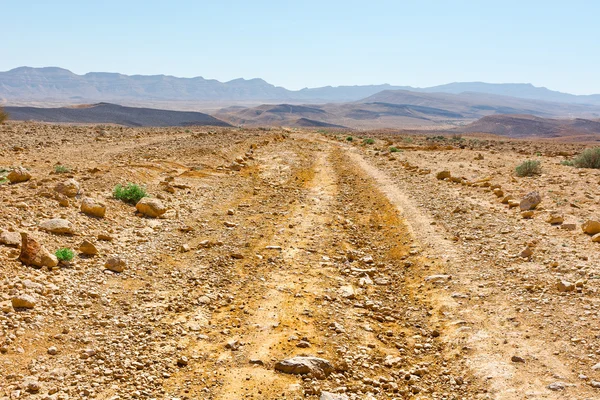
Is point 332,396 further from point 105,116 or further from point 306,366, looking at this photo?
point 105,116

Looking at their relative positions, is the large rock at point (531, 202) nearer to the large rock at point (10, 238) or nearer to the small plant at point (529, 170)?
the small plant at point (529, 170)

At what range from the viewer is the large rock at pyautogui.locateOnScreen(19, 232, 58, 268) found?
655 centimetres

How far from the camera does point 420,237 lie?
10.0 metres

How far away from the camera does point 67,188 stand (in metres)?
9.66

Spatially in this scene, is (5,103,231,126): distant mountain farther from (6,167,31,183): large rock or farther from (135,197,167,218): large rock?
(135,197,167,218): large rock

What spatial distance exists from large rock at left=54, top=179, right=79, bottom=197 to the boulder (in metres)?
2.56

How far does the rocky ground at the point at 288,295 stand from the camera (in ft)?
16.2

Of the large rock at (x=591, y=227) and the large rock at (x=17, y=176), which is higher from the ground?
the large rock at (x=17, y=176)

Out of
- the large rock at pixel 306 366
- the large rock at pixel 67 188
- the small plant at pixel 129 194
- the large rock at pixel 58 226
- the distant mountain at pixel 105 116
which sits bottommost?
the large rock at pixel 306 366

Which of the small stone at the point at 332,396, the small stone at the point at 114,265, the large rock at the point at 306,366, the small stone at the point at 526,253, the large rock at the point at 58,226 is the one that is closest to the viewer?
the small stone at the point at 332,396

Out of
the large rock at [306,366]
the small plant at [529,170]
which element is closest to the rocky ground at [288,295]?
the large rock at [306,366]

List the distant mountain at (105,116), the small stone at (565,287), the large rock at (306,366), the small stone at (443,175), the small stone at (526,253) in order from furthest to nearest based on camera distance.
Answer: the distant mountain at (105,116) < the small stone at (443,175) < the small stone at (526,253) < the small stone at (565,287) < the large rock at (306,366)

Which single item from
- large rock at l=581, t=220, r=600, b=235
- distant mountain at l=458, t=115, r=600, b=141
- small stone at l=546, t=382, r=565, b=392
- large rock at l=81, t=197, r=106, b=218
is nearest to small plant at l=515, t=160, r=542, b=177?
large rock at l=581, t=220, r=600, b=235

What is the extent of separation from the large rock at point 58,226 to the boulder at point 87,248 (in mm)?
694
